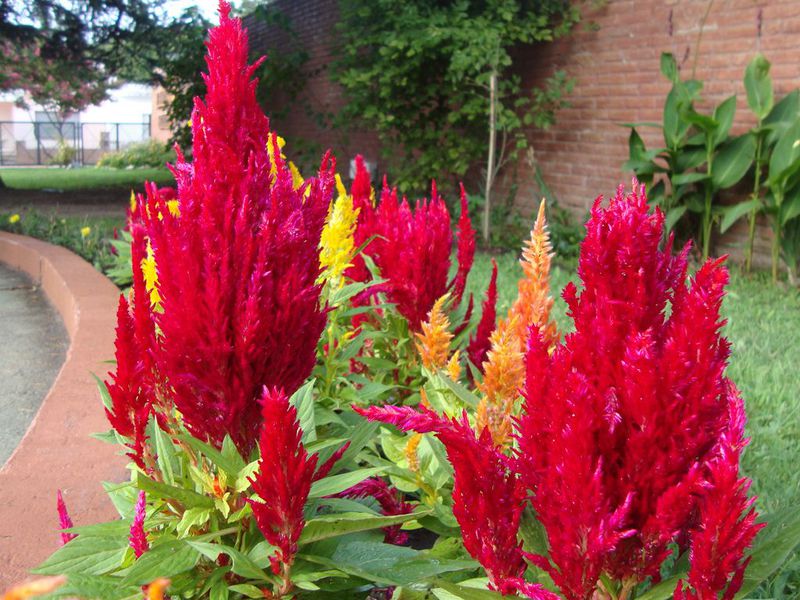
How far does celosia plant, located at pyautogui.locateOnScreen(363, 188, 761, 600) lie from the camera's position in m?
1.09

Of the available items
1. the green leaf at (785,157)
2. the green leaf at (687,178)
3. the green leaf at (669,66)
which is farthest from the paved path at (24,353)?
the green leaf at (669,66)

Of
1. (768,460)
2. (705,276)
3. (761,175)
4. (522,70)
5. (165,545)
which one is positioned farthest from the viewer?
(522,70)

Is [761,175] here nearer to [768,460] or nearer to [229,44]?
[768,460]

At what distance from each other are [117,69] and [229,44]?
14881 millimetres

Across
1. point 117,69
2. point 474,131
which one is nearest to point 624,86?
point 474,131

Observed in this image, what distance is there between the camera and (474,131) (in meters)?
10.3

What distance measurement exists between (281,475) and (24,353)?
4.48 metres

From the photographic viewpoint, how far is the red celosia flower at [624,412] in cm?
111

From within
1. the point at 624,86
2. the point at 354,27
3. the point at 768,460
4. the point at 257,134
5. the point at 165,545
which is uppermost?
the point at 354,27

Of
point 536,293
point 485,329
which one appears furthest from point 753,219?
point 536,293

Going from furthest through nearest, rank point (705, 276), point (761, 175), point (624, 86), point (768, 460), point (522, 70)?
point (522, 70) → point (624, 86) → point (761, 175) → point (768, 460) → point (705, 276)

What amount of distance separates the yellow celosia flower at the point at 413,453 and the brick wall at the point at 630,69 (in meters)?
5.73

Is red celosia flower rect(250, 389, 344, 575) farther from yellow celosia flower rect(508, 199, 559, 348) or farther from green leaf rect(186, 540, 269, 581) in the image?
yellow celosia flower rect(508, 199, 559, 348)

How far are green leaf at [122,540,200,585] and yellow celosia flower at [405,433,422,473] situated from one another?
0.53 m
